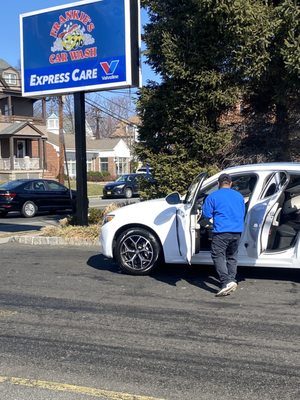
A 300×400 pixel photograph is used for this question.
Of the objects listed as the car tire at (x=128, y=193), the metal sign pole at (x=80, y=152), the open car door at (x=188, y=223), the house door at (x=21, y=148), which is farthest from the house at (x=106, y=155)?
the open car door at (x=188, y=223)

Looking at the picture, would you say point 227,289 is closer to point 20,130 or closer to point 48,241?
point 48,241

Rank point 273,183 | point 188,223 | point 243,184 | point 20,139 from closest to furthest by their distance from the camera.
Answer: point 188,223
point 273,183
point 243,184
point 20,139

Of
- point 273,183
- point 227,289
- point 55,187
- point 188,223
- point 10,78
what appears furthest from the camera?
point 10,78

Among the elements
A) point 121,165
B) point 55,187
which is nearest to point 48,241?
point 55,187

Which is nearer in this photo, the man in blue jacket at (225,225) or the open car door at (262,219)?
the man in blue jacket at (225,225)

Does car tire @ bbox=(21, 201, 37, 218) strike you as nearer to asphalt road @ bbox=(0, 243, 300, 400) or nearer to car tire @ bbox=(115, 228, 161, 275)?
asphalt road @ bbox=(0, 243, 300, 400)

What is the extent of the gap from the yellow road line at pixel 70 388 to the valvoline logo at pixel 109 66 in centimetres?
813

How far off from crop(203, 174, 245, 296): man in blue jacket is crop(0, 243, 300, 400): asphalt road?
32 cm

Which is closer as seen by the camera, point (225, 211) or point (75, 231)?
point (225, 211)

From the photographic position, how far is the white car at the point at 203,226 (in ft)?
22.5

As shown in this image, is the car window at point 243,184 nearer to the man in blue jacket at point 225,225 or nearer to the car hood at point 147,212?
the car hood at point 147,212

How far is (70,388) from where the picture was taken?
399cm

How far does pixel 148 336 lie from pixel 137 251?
2.64 m

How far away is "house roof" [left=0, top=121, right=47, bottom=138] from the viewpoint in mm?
44944
